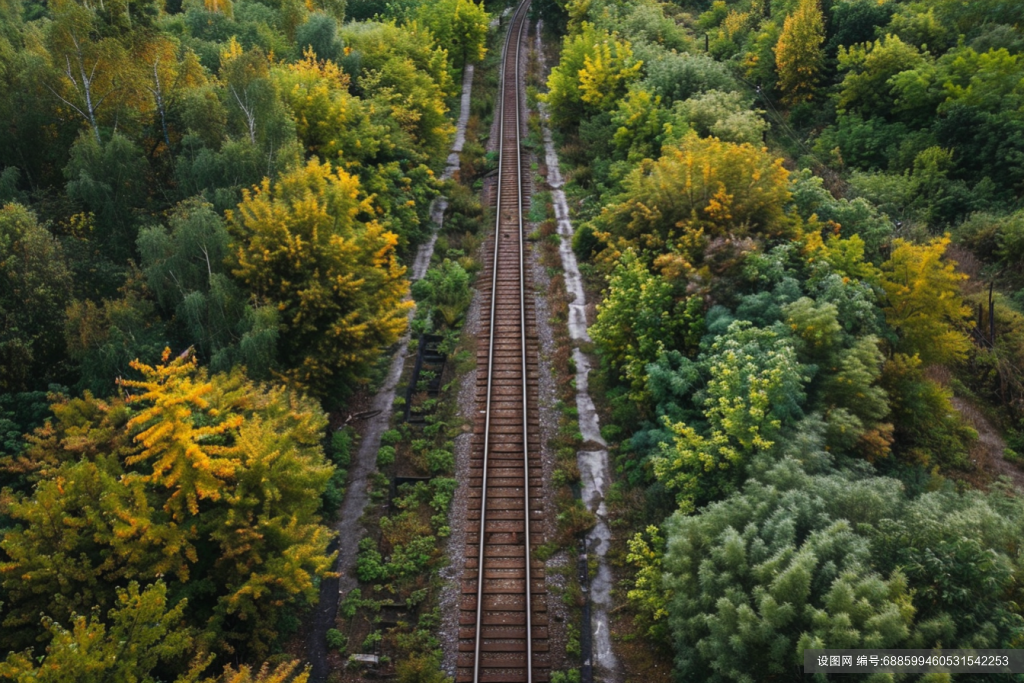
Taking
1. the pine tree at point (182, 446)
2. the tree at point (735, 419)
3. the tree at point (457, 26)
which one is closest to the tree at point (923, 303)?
the tree at point (735, 419)

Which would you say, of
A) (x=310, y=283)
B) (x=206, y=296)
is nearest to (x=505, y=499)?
(x=310, y=283)

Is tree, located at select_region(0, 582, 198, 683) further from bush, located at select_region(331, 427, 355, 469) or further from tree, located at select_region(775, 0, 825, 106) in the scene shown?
tree, located at select_region(775, 0, 825, 106)

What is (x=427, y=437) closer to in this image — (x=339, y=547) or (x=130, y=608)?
(x=339, y=547)

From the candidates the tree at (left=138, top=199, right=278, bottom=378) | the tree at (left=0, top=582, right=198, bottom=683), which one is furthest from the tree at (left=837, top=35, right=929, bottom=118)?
the tree at (left=0, top=582, right=198, bottom=683)

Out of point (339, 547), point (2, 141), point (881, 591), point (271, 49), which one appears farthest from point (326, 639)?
point (271, 49)

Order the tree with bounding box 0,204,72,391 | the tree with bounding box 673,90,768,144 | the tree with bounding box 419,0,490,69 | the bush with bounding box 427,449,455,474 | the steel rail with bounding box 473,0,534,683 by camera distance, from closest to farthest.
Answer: the steel rail with bounding box 473,0,534,683
the tree with bounding box 0,204,72,391
the bush with bounding box 427,449,455,474
the tree with bounding box 673,90,768,144
the tree with bounding box 419,0,490,69

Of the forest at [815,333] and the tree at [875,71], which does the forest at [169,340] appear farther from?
the tree at [875,71]
